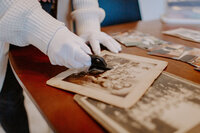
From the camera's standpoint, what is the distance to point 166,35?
2.48 ft

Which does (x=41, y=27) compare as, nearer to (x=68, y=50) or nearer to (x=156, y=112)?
(x=68, y=50)

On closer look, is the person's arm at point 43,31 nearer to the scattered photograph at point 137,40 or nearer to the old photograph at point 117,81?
the old photograph at point 117,81

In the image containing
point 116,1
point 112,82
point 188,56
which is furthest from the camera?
point 116,1

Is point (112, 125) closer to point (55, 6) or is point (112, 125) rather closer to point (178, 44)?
point (178, 44)

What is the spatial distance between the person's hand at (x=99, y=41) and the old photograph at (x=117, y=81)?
8 cm

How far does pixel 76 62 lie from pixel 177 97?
9.5 inches

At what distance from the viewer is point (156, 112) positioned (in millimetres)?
265

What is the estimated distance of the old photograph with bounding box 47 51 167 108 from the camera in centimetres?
31

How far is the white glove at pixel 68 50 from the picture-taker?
0.40 metres

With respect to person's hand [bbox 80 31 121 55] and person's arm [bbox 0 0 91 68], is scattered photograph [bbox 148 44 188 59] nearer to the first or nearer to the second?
person's hand [bbox 80 31 121 55]

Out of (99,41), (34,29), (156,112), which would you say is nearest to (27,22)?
(34,29)

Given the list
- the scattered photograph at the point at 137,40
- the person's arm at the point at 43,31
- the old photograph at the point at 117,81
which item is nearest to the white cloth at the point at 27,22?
the person's arm at the point at 43,31

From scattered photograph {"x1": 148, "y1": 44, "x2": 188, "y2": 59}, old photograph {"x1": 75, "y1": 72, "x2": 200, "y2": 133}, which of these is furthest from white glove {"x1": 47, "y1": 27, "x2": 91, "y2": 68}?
scattered photograph {"x1": 148, "y1": 44, "x2": 188, "y2": 59}

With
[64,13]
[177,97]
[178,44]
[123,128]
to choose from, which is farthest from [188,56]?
[64,13]
